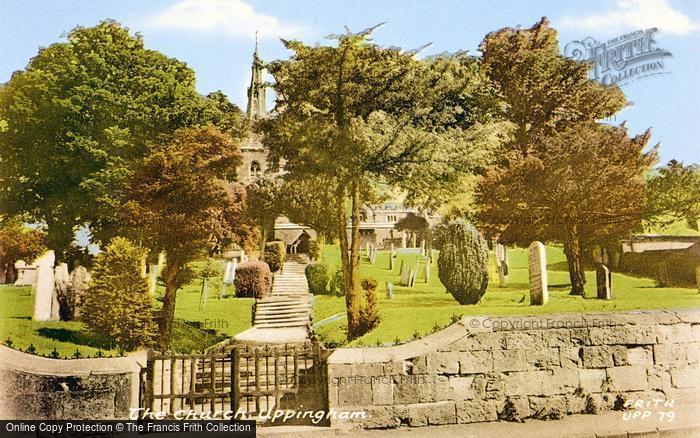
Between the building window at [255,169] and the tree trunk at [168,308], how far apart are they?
181 cm

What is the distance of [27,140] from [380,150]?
5501 millimetres

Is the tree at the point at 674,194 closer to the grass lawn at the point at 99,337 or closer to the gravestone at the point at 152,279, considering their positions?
the grass lawn at the point at 99,337

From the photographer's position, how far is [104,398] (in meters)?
7.12

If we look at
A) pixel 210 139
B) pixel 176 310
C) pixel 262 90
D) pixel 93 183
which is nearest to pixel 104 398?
pixel 176 310

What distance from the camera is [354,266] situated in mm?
8391

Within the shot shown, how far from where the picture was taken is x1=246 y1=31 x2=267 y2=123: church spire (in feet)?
27.5

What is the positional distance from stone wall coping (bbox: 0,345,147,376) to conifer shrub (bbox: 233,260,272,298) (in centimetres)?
176

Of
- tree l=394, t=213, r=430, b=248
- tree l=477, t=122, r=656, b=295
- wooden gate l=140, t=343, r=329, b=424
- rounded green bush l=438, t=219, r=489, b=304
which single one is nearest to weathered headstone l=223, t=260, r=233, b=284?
wooden gate l=140, t=343, r=329, b=424

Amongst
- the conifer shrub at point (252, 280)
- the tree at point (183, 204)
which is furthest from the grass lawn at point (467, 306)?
the tree at point (183, 204)

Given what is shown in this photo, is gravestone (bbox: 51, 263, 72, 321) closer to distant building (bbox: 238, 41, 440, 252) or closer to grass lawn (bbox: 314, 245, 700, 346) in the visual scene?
distant building (bbox: 238, 41, 440, 252)

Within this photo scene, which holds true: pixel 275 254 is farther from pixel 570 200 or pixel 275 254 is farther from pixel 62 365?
pixel 570 200

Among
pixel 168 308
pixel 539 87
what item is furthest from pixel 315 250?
pixel 539 87

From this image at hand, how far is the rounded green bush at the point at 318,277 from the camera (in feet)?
27.2

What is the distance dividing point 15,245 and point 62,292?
3.49ft
